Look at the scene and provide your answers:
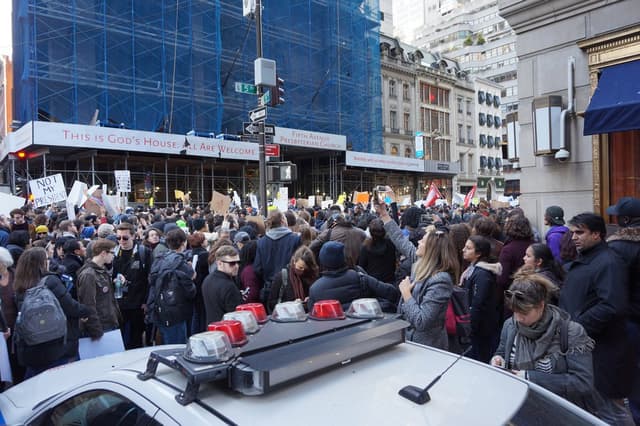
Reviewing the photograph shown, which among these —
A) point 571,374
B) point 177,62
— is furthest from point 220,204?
point 177,62

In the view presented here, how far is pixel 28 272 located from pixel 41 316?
49 cm

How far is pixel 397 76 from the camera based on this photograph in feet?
160

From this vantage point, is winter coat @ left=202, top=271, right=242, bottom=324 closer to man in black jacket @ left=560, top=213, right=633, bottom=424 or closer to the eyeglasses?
the eyeglasses

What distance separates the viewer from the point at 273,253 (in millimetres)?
5719

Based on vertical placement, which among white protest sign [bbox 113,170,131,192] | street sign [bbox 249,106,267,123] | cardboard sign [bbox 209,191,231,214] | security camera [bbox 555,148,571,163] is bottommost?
cardboard sign [bbox 209,191,231,214]

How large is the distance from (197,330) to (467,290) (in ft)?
12.0

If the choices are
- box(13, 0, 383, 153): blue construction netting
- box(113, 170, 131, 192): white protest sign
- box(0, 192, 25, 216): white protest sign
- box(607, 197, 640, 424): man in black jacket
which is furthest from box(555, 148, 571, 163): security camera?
box(13, 0, 383, 153): blue construction netting

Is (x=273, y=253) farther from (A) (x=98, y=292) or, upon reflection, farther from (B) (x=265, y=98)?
(B) (x=265, y=98)

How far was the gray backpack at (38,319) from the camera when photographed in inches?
154

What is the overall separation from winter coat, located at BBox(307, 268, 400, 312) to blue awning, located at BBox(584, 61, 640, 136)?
412cm

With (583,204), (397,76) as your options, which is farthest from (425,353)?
(397,76)

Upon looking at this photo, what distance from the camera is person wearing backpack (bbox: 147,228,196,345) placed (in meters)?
5.14

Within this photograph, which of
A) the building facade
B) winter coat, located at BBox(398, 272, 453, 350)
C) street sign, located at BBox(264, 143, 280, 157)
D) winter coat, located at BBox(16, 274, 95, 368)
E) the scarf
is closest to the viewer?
the scarf

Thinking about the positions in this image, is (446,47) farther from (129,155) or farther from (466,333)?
(466,333)
